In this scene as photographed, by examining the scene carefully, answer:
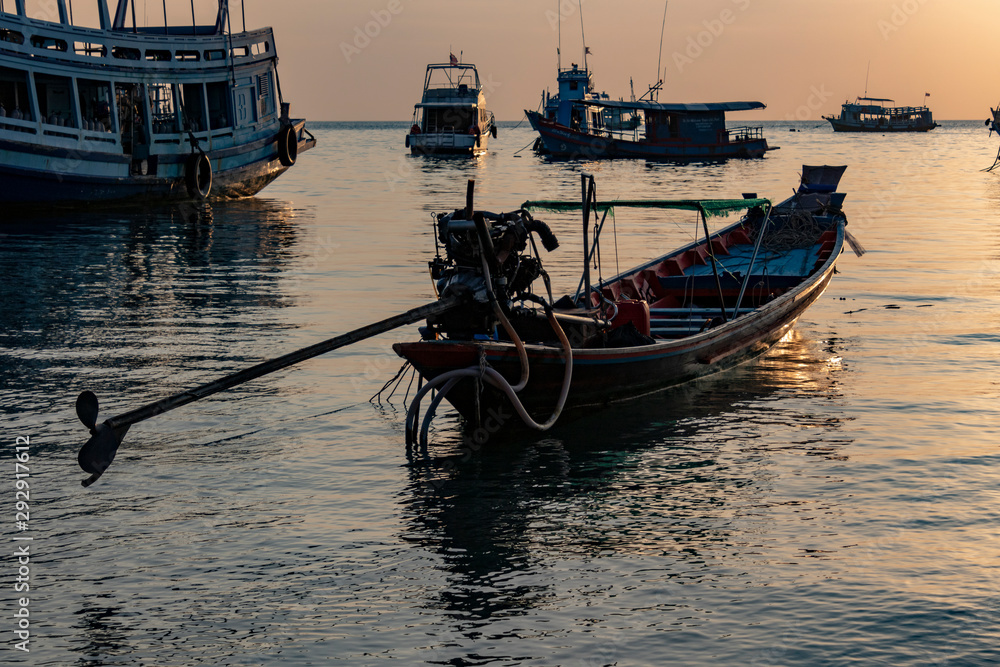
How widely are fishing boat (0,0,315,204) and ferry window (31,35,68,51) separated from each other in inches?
1.4

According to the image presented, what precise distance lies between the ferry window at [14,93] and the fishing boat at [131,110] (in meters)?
0.03

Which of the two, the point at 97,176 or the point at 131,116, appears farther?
the point at 131,116

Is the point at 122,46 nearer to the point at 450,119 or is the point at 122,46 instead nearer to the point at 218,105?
the point at 218,105

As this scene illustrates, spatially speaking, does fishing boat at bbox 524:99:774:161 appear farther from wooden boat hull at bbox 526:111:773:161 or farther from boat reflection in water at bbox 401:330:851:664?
boat reflection in water at bbox 401:330:851:664

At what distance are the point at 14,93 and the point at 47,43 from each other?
1.60 meters

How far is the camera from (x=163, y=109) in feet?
98.9

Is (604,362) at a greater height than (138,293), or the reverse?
(604,362)

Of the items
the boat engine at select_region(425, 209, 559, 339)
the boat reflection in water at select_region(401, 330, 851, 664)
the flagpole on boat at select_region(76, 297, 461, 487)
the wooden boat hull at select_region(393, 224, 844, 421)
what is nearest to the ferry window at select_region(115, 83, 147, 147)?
the wooden boat hull at select_region(393, 224, 844, 421)

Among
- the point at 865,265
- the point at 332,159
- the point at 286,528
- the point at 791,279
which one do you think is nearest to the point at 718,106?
the point at 332,159

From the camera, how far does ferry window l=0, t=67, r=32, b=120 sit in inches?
992

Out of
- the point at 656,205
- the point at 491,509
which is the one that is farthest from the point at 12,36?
the point at 491,509

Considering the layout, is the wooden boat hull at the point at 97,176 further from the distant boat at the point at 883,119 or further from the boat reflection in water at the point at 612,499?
the distant boat at the point at 883,119

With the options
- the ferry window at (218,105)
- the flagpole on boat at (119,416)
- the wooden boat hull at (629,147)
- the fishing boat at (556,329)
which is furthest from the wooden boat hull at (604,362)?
the wooden boat hull at (629,147)

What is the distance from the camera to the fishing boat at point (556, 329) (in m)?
8.40
